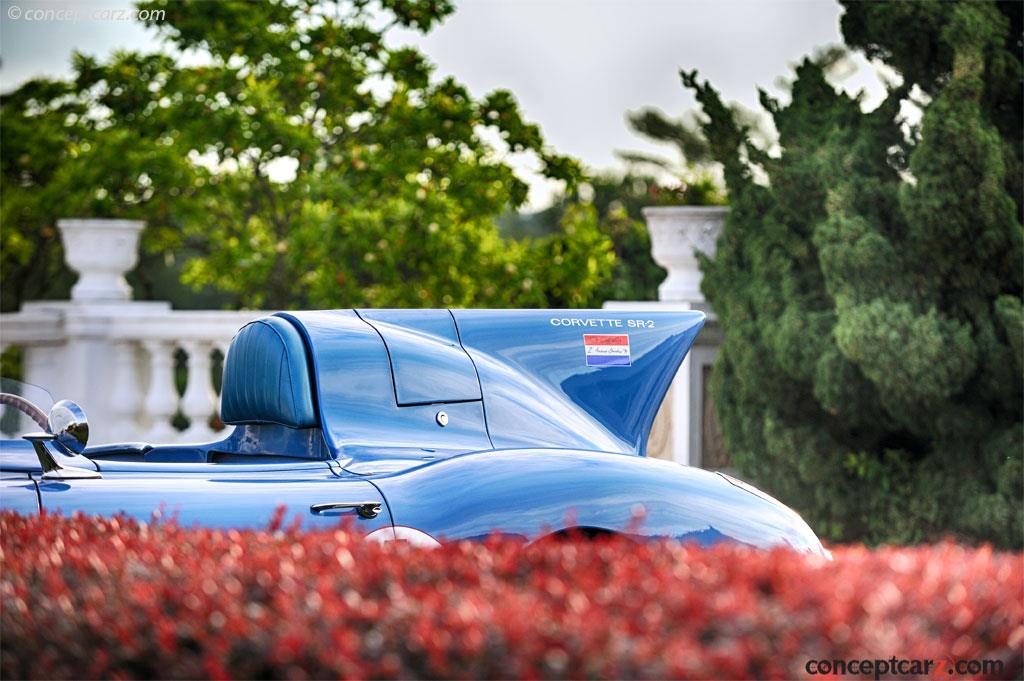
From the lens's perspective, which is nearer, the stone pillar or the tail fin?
the tail fin

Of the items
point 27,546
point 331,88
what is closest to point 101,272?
point 331,88

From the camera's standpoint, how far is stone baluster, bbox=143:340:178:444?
9.30 m

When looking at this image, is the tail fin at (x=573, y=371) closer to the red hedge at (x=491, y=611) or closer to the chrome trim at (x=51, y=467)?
the chrome trim at (x=51, y=467)

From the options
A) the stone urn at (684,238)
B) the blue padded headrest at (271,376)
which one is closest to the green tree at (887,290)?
the stone urn at (684,238)

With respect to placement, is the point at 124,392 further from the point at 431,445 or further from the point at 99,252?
the point at 431,445

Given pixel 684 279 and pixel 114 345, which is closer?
pixel 114 345

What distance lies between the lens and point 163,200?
11.1m

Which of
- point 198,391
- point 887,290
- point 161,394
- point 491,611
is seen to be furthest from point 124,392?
point 491,611

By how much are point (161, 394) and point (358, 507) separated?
5657mm

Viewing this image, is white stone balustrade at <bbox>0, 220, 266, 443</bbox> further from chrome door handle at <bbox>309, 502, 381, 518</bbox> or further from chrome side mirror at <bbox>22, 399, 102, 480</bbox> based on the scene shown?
chrome door handle at <bbox>309, 502, 381, 518</bbox>

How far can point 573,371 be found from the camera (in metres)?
4.84

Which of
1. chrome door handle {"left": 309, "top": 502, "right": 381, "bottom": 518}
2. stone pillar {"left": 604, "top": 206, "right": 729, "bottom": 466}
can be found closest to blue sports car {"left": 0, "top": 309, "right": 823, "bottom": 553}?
chrome door handle {"left": 309, "top": 502, "right": 381, "bottom": 518}

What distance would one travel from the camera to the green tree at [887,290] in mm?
8031

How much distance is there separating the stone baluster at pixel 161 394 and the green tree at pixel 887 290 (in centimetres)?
351
